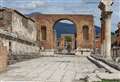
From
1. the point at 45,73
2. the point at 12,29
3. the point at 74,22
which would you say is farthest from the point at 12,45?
the point at 74,22

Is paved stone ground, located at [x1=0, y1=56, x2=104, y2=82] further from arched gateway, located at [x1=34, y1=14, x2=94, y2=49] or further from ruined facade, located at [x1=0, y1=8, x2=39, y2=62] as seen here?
arched gateway, located at [x1=34, y1=14, x2=94, y2=49]

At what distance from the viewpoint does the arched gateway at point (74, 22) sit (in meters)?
56.8

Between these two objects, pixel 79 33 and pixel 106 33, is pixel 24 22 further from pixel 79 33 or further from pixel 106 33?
pixel 79 33

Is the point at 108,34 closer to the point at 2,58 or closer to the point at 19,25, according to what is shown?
the point at 19,25

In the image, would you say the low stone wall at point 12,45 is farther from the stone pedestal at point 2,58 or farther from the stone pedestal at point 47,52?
the stone pedestal at point 47,52

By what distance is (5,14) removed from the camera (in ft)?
86.9

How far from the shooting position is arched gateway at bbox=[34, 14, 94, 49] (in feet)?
186

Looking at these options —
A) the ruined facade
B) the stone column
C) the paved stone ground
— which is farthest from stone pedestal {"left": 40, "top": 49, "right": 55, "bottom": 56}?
the paved stone ground

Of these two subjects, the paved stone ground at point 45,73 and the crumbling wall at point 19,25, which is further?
the crumbling wall at point 19,25

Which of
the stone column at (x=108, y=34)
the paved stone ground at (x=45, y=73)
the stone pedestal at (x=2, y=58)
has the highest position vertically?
the stone column at (x=108, y=34)

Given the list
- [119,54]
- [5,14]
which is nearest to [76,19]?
[5,14]

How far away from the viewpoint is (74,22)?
5775 centimetres

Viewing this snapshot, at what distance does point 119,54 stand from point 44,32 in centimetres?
3750

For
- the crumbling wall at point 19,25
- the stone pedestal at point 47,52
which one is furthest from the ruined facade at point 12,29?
the stone pedestal at point 47,52
